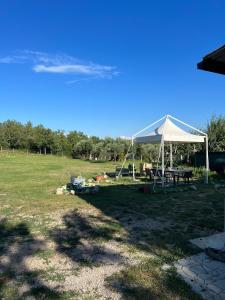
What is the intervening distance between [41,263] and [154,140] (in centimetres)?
1036

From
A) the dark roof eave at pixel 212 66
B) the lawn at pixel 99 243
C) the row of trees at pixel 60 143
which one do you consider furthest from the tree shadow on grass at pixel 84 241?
the row of trees at pixel 60 143

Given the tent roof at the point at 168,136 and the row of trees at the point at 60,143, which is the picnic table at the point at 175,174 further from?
the row of trees at the point at 60,143

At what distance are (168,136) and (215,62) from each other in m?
9.63

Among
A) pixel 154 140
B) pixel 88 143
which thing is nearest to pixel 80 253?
pixel 154 140

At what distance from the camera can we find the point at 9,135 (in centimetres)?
5628

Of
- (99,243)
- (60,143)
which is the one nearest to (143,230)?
(99,243)

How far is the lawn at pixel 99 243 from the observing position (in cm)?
394

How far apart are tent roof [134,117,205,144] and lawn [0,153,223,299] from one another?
389 cm

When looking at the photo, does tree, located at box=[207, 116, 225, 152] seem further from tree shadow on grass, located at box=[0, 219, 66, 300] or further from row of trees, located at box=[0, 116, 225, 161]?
tree shadow on grass, located at box=[0, 219, 66, 300]

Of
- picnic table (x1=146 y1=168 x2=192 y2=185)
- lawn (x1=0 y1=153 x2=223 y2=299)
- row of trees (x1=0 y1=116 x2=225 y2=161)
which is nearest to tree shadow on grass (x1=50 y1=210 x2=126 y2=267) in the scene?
lawn (x1=0 y1=153 x2=223 y2=299)

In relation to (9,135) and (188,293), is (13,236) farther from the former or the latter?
(9,135)

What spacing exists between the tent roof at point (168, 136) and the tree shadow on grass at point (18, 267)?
8.47 metres

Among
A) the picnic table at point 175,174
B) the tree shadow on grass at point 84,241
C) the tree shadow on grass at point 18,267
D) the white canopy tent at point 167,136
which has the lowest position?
the tree shadow on grass at point 18,267

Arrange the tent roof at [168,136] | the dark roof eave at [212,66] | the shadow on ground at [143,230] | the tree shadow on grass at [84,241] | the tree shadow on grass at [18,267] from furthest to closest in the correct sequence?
the tent roof at [168,136], the tree shadow on grass at [84,241], the dark roof eave at [212,66], the shadow on ground at [143,230], the tree shadow on grass at [18,267]
